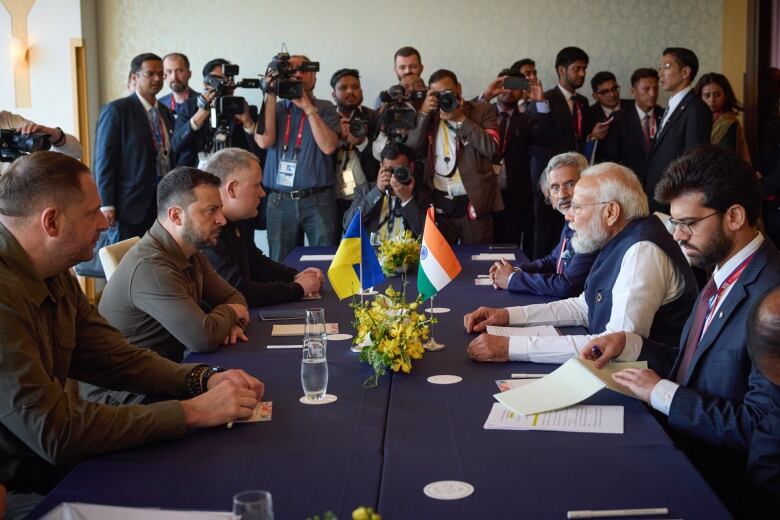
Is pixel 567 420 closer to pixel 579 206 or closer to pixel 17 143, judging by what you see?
pixel 579 206

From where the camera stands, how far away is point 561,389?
2268 millimetres

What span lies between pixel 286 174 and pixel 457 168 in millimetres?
1181

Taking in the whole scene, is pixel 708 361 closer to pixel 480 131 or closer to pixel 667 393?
pixel 667 393

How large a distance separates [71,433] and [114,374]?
0.56m

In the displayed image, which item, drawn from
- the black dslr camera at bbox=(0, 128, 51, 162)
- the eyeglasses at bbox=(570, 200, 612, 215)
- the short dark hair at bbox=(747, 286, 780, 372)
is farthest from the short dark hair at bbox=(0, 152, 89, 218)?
the black dslr camera at bbox=(0, 128, 51, 162)

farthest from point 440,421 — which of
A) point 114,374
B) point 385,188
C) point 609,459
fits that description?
point 385,188

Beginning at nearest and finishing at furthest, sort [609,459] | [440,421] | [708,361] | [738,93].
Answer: [609,459], [440,421], [708,361], [738,93]

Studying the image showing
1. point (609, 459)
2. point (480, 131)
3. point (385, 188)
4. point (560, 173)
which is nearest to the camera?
point (609, 459)

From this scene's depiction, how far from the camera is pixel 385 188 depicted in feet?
18.1

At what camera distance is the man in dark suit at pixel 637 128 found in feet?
22.6

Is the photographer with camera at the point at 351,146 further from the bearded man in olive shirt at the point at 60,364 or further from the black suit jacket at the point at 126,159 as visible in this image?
the bearded man in olive shirt at the point at 60,364

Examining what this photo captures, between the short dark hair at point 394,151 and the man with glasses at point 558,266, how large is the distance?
112 cm

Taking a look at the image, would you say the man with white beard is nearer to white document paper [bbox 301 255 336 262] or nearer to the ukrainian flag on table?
the ukrainian flag on table

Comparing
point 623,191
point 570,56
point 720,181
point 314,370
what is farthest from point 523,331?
point 570,56
